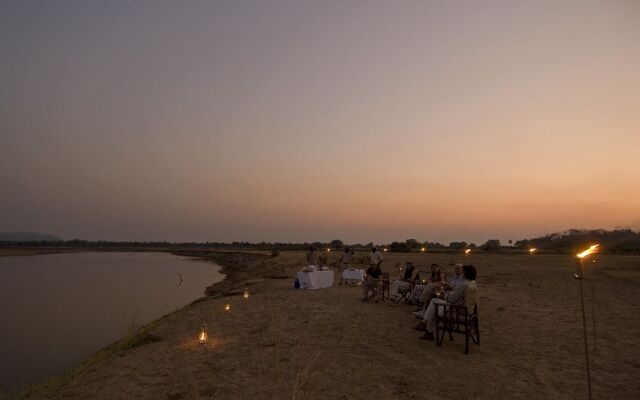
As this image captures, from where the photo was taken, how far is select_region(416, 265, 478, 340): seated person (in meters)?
8.15

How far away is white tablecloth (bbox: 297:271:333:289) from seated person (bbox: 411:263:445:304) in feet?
18.5

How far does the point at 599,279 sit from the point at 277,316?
16527 mm

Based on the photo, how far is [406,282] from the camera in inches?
523

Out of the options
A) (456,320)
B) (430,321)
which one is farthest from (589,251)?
(430,321)

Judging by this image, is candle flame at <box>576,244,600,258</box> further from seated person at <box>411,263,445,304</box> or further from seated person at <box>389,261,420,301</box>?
seated person at <box>389,261,420,301</box>

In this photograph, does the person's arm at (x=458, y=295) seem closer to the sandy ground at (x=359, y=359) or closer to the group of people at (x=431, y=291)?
the group of people at (x=431, y=291)

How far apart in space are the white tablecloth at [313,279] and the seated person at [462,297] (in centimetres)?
899

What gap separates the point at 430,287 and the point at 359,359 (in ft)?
11.4

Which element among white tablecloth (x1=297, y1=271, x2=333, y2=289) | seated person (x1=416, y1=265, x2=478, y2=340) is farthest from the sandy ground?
white tablecloth (x1=297, y1=271, x2=333, y2=289)

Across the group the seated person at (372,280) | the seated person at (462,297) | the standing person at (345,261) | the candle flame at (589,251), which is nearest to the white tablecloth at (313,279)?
the seated person at (372,280)

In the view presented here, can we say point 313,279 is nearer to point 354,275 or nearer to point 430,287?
point 354,275

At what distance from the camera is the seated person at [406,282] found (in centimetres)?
1314

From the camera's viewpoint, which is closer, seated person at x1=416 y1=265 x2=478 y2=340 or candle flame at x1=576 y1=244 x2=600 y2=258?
candle flame at x1=576 y1=244 x2=600 y2=258

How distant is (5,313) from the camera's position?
1838 centimetres
